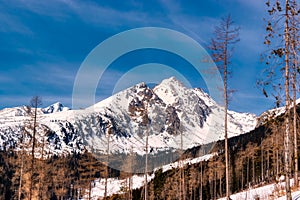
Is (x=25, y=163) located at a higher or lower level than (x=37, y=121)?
lower

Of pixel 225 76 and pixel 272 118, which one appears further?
pixel 225 76

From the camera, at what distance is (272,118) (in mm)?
15016

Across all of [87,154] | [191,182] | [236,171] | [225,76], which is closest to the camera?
[225,76]

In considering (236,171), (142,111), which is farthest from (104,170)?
(236,171)

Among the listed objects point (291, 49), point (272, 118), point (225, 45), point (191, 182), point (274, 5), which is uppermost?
point (225, 45)

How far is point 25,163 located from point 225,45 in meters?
28.4

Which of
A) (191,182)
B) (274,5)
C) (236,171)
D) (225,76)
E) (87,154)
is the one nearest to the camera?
(274,5)

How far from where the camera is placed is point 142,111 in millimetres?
43500

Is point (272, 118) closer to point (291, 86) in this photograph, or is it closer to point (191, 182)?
point (291, 86)

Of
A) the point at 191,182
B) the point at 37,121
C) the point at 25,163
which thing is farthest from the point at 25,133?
the point at 191,182

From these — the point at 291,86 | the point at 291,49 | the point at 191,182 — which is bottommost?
the point at 191,182

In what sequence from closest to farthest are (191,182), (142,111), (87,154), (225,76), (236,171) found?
1. (225,76)
2. (142,111)
3. (87,154)
4. (191,182)
5. (236,171)

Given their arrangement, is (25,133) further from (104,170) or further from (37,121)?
(104,170)

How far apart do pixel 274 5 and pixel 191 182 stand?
2675 inches
